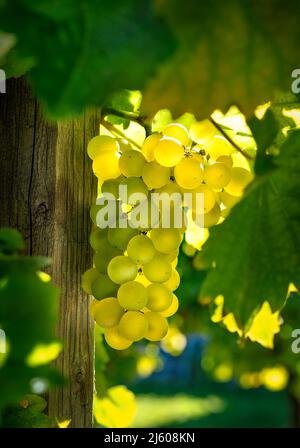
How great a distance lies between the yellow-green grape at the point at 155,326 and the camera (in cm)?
106

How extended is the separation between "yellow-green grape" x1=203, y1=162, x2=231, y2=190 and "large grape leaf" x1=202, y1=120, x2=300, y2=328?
0.06m

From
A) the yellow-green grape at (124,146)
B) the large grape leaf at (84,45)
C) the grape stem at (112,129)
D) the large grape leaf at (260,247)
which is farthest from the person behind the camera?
the grape stem at (112,129)

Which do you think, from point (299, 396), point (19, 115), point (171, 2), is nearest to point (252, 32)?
point (171, 2)

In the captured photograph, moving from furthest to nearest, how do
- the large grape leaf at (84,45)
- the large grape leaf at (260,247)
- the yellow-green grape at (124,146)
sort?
1. the yellow-green grape at (124,146)
2. the large grape leaf at (260,247)
3. the large grape leaf at (84,45)

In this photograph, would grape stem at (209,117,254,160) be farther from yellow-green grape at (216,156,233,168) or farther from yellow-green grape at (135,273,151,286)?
yellow-green grape at (135,273,151,286)

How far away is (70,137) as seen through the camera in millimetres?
1118

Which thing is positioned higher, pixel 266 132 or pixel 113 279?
pixel 266 132

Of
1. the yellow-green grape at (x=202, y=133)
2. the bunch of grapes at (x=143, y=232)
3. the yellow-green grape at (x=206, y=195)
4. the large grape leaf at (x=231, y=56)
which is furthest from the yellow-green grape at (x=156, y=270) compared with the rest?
the large grape leaf at (x=231, y=56)

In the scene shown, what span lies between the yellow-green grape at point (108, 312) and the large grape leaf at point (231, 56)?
399 mm

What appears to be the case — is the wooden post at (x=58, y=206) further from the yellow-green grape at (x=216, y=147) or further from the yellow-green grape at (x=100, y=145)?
the yellow-green grape at (x=216, y=147)

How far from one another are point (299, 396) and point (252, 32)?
14.9ft

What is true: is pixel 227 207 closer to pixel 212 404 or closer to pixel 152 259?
pixel 152 259

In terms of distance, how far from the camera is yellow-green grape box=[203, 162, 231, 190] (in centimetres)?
106

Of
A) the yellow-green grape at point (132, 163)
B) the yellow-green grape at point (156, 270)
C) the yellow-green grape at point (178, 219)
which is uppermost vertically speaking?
the yellow-green grape at point (132, 163)
